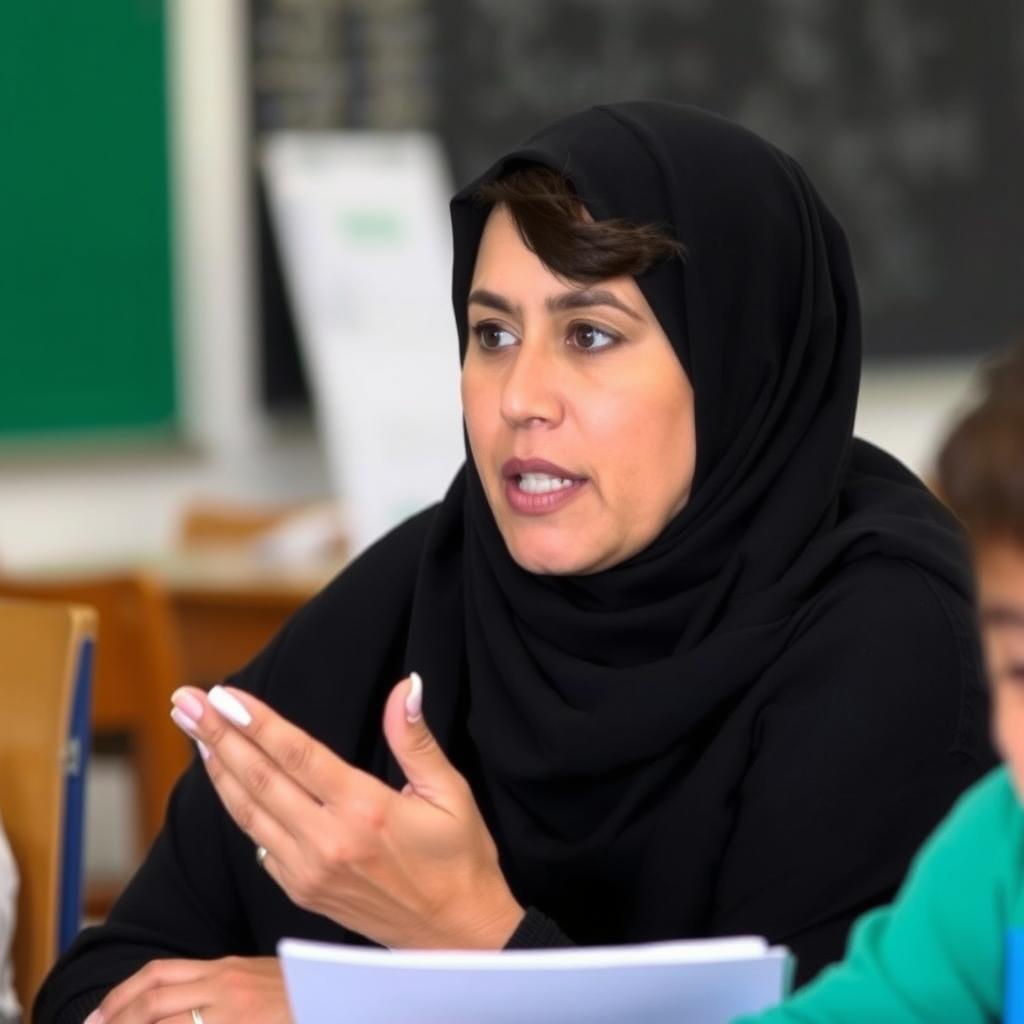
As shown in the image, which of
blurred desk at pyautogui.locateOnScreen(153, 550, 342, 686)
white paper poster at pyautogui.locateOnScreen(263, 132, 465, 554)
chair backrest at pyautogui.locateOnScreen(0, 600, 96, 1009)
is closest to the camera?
chair backrest at pyautogui.locateOnScreen(0, 600, 96, 1009)

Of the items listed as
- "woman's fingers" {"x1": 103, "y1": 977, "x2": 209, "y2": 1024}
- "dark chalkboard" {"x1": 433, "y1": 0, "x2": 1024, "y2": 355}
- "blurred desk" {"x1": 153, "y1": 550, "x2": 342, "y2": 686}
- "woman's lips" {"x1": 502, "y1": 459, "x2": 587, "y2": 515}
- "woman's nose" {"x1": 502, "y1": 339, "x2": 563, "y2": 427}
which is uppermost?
"dark chalkboard" {"x1": 433, "y1": 0, "x2": 1024, "y2": 355}

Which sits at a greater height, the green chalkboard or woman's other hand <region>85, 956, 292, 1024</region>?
the green chalkboard

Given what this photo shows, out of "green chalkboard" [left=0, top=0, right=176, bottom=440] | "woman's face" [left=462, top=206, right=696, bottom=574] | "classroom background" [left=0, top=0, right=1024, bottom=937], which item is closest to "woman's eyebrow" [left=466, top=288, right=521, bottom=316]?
"woman's face" [left=462, top=206, right=696, bottom=574]

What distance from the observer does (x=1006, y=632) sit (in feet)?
3.35

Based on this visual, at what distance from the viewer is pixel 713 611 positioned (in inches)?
67.3

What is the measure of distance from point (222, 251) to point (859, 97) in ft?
7.02

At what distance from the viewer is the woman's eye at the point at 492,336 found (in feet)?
5.85

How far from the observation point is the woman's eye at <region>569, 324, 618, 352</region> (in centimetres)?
174

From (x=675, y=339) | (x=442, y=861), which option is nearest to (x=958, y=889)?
(x=442, y=861)

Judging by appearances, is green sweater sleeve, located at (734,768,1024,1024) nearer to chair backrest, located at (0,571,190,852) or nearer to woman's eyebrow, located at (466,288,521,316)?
woman's eyebrow, located at (466,288,521,316)

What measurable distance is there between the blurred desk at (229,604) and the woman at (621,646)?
1.87 meters

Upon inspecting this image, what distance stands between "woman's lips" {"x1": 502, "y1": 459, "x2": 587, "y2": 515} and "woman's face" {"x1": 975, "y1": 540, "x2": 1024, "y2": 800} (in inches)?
28.0

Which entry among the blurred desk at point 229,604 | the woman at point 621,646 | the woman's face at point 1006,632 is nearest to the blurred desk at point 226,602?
the blurred desk at point 229,604

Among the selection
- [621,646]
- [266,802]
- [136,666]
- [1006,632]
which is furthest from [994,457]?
[136,666]
